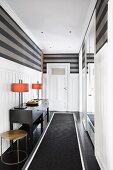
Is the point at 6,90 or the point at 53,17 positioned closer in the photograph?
the point at 6,90

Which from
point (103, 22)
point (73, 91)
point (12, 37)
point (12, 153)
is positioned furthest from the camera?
point (73, 91)

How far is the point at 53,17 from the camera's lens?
358 cm

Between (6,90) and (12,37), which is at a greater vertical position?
(12,37)

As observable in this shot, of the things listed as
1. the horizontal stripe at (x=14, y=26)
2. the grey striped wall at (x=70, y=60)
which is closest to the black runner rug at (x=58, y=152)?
the horizontal stripe at (x=14, y=26)

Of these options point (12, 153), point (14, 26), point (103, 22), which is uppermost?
point (14, 26)

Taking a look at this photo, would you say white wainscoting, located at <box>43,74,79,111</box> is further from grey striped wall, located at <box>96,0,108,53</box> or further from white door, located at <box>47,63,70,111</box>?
grey striped wall, located at <box>96,0,108,53</box>

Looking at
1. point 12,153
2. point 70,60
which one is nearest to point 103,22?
point 12,153

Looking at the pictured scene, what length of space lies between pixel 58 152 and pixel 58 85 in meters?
4.58

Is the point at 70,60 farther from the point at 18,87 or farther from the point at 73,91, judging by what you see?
the point at 18,87

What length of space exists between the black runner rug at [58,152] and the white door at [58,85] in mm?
3058

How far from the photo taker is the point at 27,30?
443 cm

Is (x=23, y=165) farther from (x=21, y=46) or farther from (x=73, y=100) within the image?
(x=73, y=100)

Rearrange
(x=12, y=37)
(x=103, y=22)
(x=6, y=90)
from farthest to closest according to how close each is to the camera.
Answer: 1. (x=12, y=37)
2. (x=6, y=90)
3. (x=103, y=22)

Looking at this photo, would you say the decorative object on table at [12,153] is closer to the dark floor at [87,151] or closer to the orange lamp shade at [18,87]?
the orange lamp shade at [18,87]
